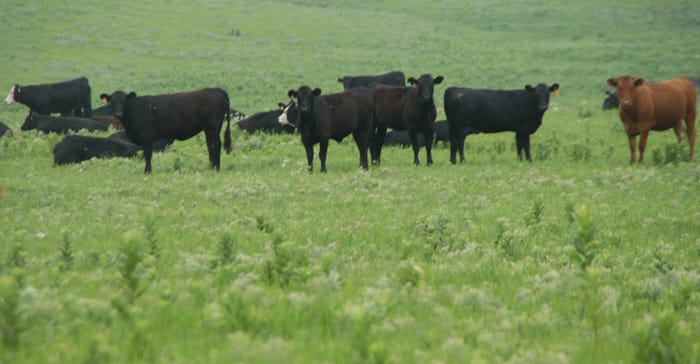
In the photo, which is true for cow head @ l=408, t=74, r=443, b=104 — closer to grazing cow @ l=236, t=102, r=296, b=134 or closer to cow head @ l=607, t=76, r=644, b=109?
cow head @ l=607, t=76, r=644, b=109

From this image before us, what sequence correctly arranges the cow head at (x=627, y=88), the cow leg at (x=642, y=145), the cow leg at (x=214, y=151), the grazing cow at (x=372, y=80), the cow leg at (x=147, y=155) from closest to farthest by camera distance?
the cow leg at (x=147, y=155) → the cow leg at (x=214, y=151) → the cow leg at (x=642, y=145) → the cow head at (x=627, y=88) → the grazing cow at (x=372, y=80)

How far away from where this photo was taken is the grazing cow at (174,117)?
1756cm

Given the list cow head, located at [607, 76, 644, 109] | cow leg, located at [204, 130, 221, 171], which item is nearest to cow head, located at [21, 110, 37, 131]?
cow leg, located at [204, 130, 221, 171]

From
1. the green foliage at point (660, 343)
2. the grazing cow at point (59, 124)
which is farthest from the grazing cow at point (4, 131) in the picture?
the green foliage at point (660, 343)

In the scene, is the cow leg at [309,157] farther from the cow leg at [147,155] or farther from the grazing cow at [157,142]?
the grazing cow at [157,142]

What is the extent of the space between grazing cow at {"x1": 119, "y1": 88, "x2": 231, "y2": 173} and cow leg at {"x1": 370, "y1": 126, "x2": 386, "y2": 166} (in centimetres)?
380

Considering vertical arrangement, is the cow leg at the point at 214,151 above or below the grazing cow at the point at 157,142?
above

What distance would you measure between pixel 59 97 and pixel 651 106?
24.0m

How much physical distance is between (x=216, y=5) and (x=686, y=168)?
5979 cm

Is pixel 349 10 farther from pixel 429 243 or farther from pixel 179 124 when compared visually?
pixel 429 243

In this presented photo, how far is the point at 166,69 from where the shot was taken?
49938 mm

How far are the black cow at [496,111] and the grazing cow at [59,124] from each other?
12.4m

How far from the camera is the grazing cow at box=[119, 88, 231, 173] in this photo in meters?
17.6

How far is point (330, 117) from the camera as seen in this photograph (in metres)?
17.9
